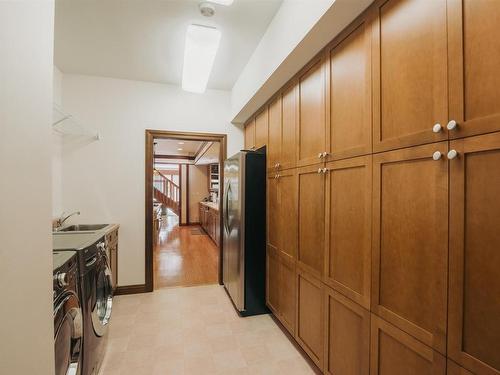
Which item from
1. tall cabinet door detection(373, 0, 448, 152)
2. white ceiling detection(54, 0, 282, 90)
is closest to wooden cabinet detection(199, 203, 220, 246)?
white ceiling detection(54, 0, 282, 90)

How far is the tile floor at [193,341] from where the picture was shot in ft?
5.98

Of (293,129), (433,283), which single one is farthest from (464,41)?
(293,129)

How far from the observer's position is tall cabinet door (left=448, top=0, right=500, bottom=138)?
77 centimetres

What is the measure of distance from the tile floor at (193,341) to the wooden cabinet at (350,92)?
62.4 inches

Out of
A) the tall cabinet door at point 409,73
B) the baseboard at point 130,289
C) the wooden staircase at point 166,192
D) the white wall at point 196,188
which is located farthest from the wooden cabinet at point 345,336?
the wooden staircase at point 166,192

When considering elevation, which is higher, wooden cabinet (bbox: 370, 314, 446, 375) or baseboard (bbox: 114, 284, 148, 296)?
wooden cabinet (bbox: 370, 314, 446, 375)

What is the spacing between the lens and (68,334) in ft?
4.07

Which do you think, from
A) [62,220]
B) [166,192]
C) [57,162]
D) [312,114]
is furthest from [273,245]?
[166,192]

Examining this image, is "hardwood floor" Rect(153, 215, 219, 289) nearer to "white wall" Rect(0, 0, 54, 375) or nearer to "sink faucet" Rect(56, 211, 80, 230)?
"sink faucet" Rect(56, 211, 80, 230)

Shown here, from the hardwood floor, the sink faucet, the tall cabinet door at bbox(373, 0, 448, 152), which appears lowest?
the hardwood floor

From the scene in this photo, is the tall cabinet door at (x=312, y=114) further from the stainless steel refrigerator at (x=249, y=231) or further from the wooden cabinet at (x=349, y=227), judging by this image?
the stainless steel refrigerator at (x=249, y=231)

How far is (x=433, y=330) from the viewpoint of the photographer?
94 cm

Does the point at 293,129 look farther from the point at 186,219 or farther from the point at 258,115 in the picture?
the point at 186,219

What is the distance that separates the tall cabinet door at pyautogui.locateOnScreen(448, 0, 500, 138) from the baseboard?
3.32 metres
